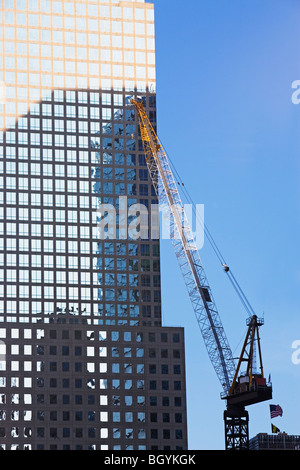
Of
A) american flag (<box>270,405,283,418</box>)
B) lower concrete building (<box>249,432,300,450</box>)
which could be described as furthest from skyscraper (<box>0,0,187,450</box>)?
american flag (<box>270,405,283,418</box>)

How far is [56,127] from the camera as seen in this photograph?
131 meters

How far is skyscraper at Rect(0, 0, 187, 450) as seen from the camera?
114688 mm

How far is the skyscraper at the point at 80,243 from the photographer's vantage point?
11469 centimetres

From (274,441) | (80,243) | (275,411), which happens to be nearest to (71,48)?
(80,243)

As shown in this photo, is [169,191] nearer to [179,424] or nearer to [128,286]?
[128,286]

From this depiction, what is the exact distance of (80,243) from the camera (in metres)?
127

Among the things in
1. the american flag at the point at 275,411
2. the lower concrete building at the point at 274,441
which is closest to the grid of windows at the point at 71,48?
the lower concrete building at the point at 274,441

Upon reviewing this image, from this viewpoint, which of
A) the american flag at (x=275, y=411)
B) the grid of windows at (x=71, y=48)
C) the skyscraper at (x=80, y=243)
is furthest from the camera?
the grid of windows at (x=71, y=48)

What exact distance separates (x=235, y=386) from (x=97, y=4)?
62.0 metres

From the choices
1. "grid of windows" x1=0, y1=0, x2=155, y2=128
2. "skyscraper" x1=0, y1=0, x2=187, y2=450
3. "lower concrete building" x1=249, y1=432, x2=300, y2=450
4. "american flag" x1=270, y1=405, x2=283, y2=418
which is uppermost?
"grid of windows" x1=0, y1=0, x2=155, y2=128

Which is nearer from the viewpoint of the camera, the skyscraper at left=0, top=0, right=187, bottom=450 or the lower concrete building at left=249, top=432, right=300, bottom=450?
the skyscraper at left=0, top=0, right=187, bottom=450

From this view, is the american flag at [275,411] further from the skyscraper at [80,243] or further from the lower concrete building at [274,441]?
the lower concrete building at [274,441]

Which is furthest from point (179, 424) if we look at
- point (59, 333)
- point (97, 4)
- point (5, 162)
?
point (97, 4)

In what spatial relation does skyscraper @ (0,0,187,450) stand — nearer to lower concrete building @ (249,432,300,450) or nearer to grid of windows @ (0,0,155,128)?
grid of windows @ (0,0,155,128)
